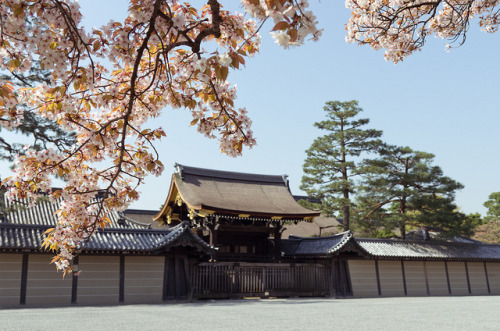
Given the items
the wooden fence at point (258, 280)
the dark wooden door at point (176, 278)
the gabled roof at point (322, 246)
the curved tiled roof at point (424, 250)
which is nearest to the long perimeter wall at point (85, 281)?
the dark wooden door at point (176, 278)

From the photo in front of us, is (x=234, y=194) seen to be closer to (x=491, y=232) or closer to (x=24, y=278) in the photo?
(x=24, y=278)

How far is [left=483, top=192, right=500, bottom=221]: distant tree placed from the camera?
30848 mm

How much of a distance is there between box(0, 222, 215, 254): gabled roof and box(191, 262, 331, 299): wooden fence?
1.27m

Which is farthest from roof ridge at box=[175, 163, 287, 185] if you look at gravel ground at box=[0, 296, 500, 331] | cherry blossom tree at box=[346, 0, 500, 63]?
cherry blossom tree at box=[346, 0, 500, 63]

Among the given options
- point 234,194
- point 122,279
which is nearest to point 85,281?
point 122,279

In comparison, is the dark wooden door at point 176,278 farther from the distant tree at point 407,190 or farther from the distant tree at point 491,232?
the distant tree at point 491,232

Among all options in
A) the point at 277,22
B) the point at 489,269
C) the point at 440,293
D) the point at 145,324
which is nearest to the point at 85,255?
the point at 145,324

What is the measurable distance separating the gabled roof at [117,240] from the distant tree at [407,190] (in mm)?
10232

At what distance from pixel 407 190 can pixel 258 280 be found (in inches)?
359

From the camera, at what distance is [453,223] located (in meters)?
19.9

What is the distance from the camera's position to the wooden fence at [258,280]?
47.9 feet

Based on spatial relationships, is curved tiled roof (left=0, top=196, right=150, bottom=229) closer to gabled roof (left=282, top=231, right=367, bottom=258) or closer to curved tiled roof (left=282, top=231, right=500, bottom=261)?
gabled roof (left=282, top=231, right=367, bottom=258)

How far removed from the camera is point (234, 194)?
18.6 meters

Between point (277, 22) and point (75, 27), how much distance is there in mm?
1859
